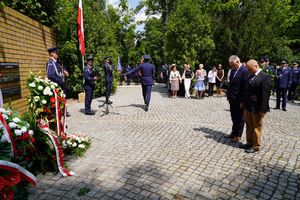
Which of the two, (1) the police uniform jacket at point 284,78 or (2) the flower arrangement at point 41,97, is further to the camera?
(1) the police uniform jacket at point 284,78

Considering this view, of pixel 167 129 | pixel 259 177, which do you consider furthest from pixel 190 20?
pixel 259 177

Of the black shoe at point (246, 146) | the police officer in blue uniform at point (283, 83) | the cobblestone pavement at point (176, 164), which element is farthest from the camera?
the police officer in blue uniform at point (283, 83)

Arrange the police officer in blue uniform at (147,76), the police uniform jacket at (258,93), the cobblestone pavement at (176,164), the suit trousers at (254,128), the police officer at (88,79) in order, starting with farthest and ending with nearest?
the police officer in blue uniform at (147,76)
the police officer at (88,79)
the suit trousers at (254,128)
the police uniform jacket at (258,93)
the cobblestone pavement at (176,164)

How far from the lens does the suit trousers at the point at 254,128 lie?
5.04 metres

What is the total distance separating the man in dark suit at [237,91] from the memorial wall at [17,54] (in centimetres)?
498

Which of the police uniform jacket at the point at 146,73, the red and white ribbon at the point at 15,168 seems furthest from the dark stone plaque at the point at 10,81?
the police uniform jacket at the point at 146,73

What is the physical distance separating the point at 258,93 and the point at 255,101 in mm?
168

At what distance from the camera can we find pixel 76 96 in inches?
511

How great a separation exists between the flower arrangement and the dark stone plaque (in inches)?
64.5

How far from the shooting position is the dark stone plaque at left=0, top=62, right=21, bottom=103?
5.97m

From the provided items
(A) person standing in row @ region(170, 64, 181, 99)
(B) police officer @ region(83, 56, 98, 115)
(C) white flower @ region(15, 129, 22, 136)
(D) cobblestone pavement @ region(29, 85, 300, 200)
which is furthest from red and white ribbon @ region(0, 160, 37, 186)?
(A) person standing in row @ region(170, 64, 181, 99)

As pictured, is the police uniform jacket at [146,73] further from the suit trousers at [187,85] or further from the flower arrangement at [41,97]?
the flower arrangement at [41,97]

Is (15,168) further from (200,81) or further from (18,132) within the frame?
(200,81)

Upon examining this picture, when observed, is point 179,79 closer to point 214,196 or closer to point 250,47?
point 250,47
